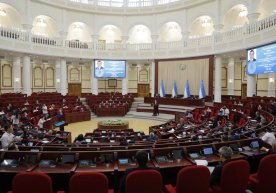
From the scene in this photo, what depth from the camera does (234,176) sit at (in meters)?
3.30

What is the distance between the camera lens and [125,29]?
23406 millimetres

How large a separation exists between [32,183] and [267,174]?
3321 millimetres

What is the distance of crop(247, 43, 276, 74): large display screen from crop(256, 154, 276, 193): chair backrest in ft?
32.9

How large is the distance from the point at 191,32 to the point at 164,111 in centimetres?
898

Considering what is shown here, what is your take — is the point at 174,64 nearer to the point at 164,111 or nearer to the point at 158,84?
the point at 158,84

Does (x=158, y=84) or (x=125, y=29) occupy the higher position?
(x=125, y=29)

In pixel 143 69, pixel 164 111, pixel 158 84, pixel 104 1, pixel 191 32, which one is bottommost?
pixel 164 111

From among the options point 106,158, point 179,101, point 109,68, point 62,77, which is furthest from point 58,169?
point 109,68

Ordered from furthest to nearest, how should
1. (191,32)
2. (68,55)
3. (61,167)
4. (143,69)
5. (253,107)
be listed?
1. (143,69)
2. (191,32)
3. (68,55)
4. (253,107)
5. (61,167)

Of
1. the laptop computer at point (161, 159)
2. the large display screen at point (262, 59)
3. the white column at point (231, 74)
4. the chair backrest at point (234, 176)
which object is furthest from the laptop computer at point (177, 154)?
the white column at point (231, 74)

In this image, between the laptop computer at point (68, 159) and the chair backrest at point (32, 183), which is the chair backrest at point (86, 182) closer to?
the chair backrest at point (32, 183)

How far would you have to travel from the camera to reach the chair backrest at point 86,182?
2.88 metres

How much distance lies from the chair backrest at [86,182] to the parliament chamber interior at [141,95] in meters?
0.01

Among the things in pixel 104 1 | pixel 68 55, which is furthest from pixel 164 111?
pixel 104 1
